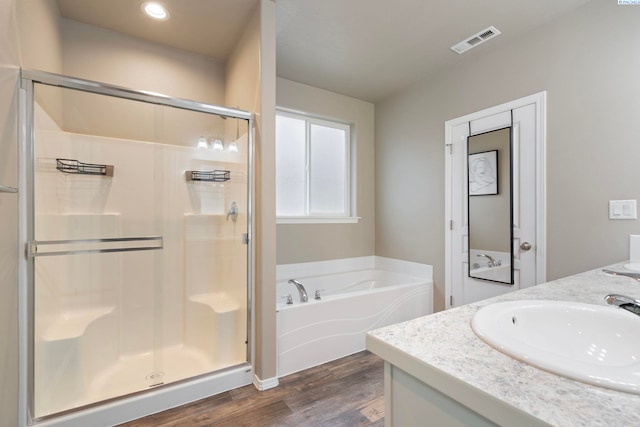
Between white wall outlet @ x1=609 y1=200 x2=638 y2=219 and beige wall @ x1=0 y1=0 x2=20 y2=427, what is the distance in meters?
3.32

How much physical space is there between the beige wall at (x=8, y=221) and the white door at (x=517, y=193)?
3087 millimetres

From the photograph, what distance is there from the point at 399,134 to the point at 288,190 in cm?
145

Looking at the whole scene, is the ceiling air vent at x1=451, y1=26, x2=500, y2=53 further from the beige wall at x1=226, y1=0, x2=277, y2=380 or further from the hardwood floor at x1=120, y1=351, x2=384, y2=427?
the hardwood floor at x1=120, y1=351, x2=384, y2=427

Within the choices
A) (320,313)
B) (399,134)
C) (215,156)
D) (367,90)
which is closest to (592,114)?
(399,134)

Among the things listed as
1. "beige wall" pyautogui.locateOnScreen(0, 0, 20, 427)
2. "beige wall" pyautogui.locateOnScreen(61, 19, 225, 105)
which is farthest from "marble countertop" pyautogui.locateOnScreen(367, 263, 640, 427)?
"beige wall" pyautogui.locateOnScreen(61, 19, 225, 105)

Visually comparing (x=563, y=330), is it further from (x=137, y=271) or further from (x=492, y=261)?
(x=137, y=271)

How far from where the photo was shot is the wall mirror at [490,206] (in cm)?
237

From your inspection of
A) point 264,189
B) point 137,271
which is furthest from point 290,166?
point 137,271

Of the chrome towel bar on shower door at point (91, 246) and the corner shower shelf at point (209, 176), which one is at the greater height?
the corner shower shelf at point (209, 176)

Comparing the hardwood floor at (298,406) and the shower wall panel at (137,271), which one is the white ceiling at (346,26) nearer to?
the shower wall panel at (137,271)

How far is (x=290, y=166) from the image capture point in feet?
10.5

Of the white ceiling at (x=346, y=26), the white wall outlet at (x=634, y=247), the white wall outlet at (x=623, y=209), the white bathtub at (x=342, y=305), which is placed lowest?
the white bathtub at (x=342, y=305)

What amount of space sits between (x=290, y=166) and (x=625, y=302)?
9.08 feet

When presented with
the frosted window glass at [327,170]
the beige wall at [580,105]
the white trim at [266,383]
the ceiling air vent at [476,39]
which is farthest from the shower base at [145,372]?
the ceiling air vent at [476,39]
